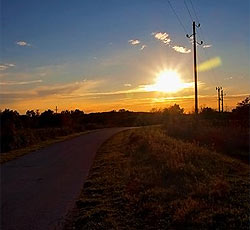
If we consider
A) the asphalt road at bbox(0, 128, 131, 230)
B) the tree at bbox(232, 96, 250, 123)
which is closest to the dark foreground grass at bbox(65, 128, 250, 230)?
the asphalt road at bbox(0, 128, 131, 230)

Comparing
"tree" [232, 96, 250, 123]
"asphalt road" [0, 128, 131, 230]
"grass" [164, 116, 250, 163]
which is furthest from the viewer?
"tree" [232, 96, 250, 123]

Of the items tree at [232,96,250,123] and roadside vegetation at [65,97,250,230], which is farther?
tree at [232,96,250,123]

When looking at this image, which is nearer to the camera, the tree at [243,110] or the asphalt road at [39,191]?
the asphalt road at [39,191]

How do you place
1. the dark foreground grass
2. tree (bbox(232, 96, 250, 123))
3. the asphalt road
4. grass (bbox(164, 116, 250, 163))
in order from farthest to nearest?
1. tree (bbox(232, 96, 250, 123))
2. grass (bbox(164, 116, 250, 163))
3. the asphalt road
4. the dark foreground grass

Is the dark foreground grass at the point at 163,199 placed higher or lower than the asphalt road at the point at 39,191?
higher

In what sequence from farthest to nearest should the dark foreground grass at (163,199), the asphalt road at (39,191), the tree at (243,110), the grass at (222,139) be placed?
the tree at (243,110), the grass at (222,139), the asphalt road at (39,191), the dark foreground grass at (163,199)

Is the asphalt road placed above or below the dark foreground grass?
below

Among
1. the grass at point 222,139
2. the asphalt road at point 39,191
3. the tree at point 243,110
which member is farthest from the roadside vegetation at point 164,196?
the tree at point 243,110

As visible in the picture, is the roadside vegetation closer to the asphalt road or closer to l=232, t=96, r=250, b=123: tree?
the asphalt road

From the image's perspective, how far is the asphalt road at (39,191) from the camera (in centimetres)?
773

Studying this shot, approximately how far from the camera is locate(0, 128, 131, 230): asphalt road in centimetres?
773

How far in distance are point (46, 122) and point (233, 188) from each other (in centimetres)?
7189

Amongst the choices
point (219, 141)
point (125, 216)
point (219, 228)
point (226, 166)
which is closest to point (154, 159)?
point (226, 166)

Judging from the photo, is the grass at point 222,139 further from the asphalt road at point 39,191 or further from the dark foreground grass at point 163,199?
the dark foreground grass at point 163,199
